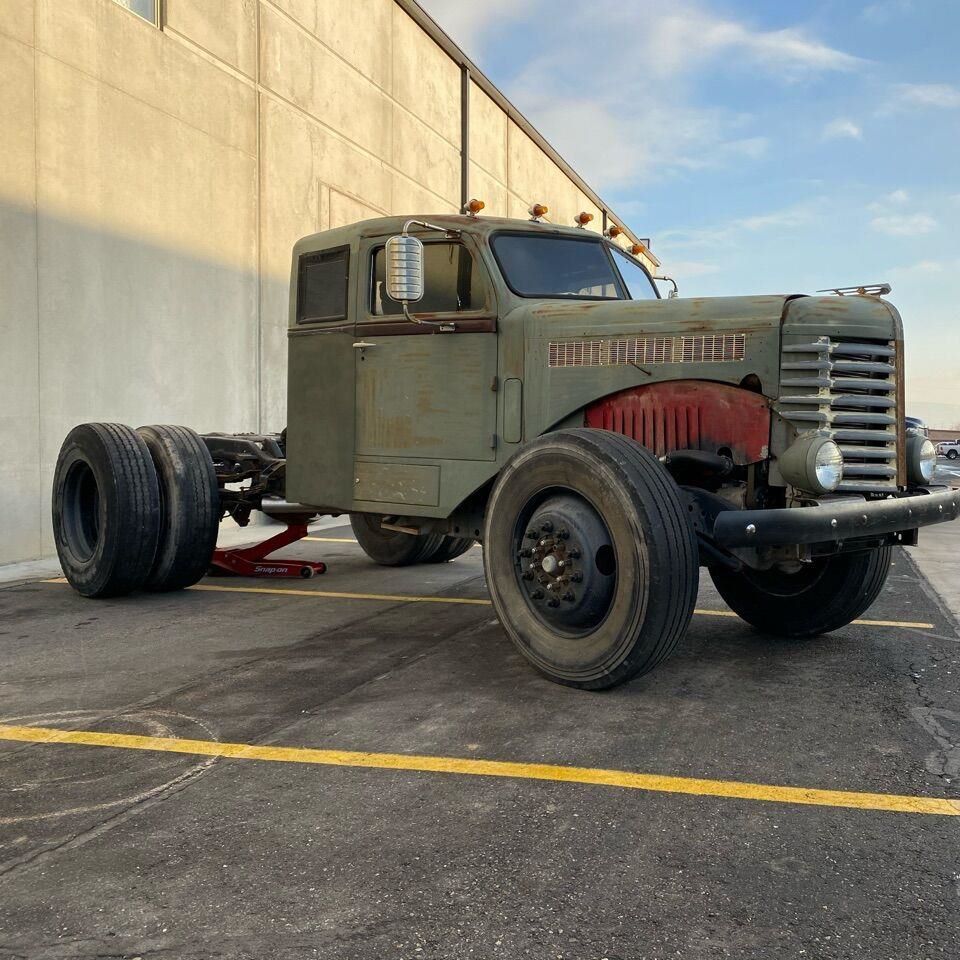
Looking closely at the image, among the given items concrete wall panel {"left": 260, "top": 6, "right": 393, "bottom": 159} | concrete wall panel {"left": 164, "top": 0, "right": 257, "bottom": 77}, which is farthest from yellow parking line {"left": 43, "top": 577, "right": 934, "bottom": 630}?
concrete wall panel {"left": 260, "top": 6, "right": 393, "bottom": 159}

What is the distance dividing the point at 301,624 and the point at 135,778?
2.72 meters

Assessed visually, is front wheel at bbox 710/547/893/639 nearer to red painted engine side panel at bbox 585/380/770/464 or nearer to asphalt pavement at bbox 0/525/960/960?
asphalt pavement at bbox 0/525/960/960

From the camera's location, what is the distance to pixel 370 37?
14.7 metres

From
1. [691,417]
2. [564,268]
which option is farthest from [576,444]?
[564,268]

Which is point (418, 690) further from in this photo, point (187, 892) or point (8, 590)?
point (8, 590)

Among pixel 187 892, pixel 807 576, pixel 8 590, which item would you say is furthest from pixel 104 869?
pixel 8 590

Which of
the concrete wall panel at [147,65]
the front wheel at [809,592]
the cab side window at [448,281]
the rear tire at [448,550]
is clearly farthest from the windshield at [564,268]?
the concrete wall panel at [147,65]

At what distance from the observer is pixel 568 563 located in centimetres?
468

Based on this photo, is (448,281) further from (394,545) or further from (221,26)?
(221,26)

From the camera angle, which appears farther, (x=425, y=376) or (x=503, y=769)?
(x=425, y=376)

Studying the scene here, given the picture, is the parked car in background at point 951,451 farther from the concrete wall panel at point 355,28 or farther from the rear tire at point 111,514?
the rear tire at point 111,514

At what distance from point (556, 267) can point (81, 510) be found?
419 cm

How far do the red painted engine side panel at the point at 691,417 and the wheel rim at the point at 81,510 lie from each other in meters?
4.17

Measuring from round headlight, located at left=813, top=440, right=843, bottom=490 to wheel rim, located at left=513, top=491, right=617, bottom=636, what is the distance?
39.6 inches
